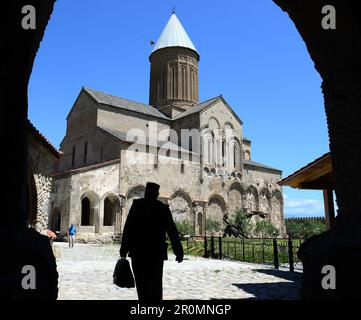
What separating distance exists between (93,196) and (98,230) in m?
2.21

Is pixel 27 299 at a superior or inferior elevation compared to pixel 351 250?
inferior

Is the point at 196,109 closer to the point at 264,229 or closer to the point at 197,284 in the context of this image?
the point at 264,229

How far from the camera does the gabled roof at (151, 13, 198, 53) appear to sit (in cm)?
3425

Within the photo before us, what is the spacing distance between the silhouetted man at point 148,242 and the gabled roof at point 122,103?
24319 millimetres

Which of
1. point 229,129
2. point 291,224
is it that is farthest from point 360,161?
point 291,224

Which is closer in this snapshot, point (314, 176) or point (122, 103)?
point (314, 176)

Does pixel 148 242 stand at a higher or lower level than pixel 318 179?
lower

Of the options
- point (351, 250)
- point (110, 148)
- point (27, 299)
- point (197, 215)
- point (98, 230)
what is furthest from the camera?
point (197, 215)

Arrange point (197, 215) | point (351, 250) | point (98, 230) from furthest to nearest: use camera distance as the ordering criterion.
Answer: point (197, 215)
point (98, 230)
point (351, 250)

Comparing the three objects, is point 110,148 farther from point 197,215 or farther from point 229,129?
point 229,129

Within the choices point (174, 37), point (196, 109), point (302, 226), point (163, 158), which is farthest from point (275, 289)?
point (174, 37)

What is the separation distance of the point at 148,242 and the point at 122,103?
1074 inches

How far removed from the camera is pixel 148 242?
317cm

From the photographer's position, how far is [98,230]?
2041 cm
